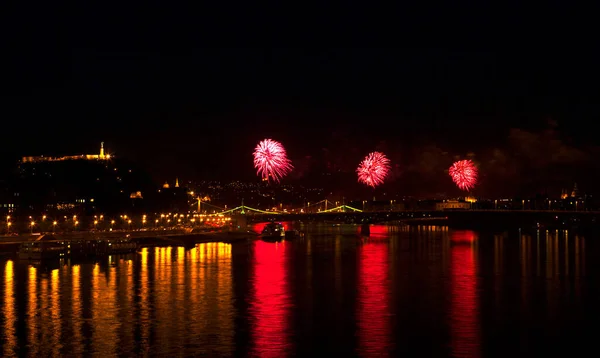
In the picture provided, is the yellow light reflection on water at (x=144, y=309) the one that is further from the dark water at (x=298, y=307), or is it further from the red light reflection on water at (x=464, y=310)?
the red light reflection on water at (x=464, y=310)

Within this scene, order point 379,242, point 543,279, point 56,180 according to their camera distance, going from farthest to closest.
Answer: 1. point 56,180
2. point 379,242
3. point 543,279

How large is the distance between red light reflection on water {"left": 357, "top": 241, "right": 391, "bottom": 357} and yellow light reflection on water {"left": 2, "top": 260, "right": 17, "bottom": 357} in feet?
36.0

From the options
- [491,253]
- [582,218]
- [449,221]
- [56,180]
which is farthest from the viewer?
[449,221]

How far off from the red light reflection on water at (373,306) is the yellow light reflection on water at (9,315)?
10962 mm

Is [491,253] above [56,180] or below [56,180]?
below

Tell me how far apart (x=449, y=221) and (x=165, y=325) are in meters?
129

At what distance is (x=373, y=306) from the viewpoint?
3644 cm

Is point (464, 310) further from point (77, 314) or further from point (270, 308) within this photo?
point (77, 314)

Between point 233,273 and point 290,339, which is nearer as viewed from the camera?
point 290,339

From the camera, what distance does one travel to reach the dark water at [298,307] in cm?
2781

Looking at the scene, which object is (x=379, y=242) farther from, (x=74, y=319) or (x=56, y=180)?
(x=74, y=319)

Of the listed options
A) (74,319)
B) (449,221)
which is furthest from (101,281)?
(449,221)

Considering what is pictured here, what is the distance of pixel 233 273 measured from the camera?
167 feet

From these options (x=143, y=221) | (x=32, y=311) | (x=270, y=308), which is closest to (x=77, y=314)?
(x=32, y=311)
